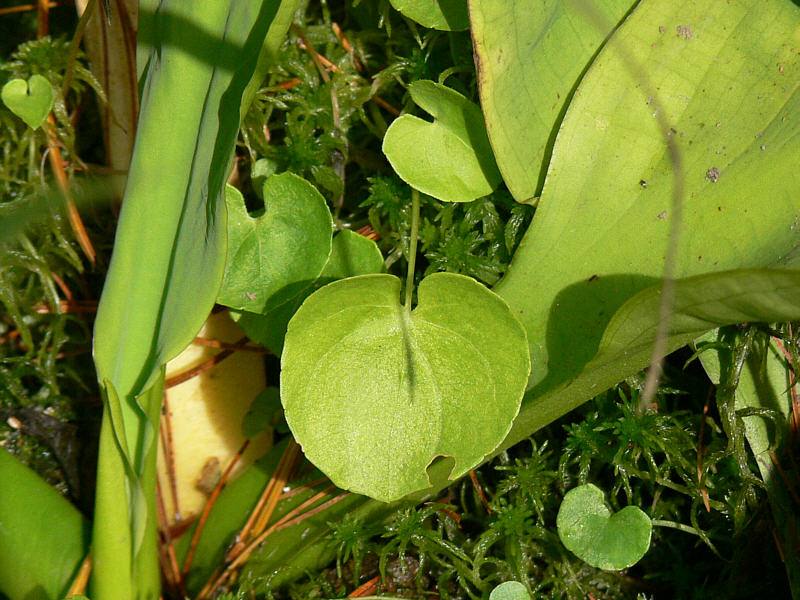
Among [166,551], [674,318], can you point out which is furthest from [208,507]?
[674,318]

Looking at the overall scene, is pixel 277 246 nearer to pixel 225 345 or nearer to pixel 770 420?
pixel 225 345

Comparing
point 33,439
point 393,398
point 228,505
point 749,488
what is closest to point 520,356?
point 393,398

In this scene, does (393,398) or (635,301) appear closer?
(635,301)

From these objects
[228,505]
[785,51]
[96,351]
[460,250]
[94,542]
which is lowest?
[228,505]

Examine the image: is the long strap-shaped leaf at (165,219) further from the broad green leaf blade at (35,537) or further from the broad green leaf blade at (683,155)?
the broad green leaf blade at (683,155)

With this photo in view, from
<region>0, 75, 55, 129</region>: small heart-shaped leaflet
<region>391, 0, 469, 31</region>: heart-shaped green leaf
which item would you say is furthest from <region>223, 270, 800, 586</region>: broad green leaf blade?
<region>0, 75, 55, 129</region>: small heart-shaped leaflet

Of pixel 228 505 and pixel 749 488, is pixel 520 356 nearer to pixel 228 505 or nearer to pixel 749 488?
pixel 749 488
